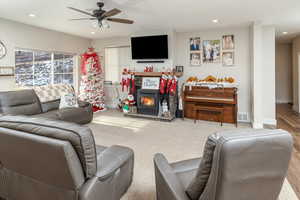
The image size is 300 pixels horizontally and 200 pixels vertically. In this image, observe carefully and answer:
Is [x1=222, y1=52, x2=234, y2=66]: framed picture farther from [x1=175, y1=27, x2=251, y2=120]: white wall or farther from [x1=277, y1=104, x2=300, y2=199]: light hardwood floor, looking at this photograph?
[x1=277, y1=104, x2=300, y2=199]: light hardwood floor

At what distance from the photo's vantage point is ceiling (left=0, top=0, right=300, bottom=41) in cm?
353

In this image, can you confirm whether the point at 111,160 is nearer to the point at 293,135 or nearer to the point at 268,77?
the point at 293,135

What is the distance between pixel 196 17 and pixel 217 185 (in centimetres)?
424

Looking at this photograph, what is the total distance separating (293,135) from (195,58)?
3157 millimetres

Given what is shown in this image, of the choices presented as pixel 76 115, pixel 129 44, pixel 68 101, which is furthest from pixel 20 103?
pixel 129 44

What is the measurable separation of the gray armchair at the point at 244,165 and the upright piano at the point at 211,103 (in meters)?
Answer: 3.97

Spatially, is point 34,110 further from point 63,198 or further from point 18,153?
point 63,198

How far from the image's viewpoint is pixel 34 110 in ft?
13.8

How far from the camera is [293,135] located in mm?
3979

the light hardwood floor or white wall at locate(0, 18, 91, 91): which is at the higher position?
white wall at locate(0, 18, 91, 91)

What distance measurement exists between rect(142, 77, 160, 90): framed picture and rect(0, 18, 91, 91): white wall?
275cm

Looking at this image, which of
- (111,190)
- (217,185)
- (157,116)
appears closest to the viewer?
(217,185)

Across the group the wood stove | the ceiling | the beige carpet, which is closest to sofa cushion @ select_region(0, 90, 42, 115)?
the beige carpet

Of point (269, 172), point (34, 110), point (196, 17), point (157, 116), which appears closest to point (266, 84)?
point (196, 17)
